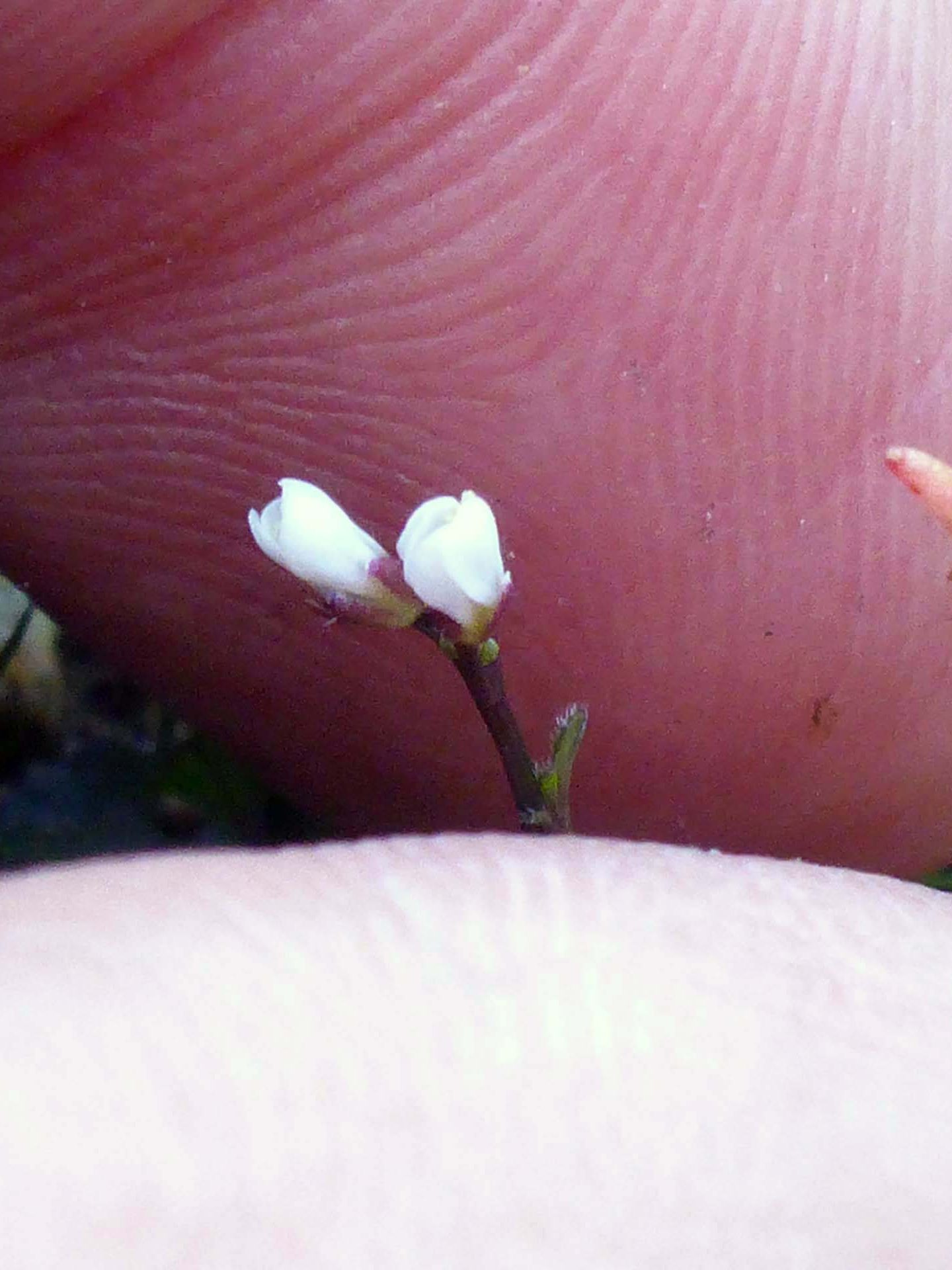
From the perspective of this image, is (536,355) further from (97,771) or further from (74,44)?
(97,771)

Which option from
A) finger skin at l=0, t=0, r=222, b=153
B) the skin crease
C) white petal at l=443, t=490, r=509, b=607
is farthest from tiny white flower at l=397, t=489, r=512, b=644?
finger skin at l=0, t=0, r=222, b=153

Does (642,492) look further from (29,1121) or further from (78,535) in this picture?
(29,1121)

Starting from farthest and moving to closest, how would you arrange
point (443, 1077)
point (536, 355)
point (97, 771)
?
point (97, 771) < point (536, 355) < point (443, 1077)

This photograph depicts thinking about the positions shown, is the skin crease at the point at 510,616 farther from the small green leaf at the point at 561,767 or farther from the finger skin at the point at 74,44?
the small green leaf at the point at 561,767

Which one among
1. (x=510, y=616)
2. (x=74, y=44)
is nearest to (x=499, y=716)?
A: (x=510, y=616)

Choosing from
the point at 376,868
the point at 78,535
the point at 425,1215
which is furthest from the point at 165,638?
the point at 425,1215

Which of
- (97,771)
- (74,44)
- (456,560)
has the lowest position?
(97,771)
